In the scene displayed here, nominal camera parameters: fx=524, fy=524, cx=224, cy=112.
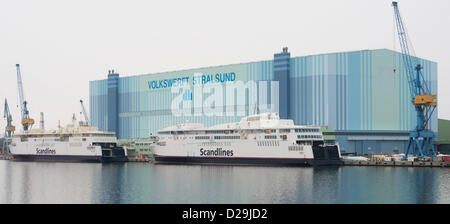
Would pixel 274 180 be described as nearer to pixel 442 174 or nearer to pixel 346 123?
pixel 442 174

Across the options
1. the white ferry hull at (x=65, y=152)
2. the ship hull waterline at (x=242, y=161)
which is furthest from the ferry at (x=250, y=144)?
the white ferry hull at (x=65, y=152)

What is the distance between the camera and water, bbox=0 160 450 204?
49.6 m

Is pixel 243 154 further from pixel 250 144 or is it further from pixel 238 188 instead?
pixel 238 188

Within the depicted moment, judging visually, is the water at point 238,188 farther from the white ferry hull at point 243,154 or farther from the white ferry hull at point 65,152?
the white ferry hull at point 65,152

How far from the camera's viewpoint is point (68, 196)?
54062mm

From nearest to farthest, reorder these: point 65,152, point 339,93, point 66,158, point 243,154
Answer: point 243,154
point 339,93
point 66,158
point 65,152

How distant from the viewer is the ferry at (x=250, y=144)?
85.9 metres

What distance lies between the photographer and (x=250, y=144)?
91375mm

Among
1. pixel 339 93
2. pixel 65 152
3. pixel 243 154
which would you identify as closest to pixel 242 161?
pixel 243 154

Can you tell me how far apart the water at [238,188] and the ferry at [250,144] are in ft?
33.6

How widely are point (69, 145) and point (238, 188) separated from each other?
73252 mm

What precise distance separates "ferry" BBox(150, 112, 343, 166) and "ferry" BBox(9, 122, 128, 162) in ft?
54.7

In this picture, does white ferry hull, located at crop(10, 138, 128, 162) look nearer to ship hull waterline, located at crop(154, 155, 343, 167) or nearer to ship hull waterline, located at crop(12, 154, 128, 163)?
ship hull waterline, located at crop(12, 154, 128, 163)

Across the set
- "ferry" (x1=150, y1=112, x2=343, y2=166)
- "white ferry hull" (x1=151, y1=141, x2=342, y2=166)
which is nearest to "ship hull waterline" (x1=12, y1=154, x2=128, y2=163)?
"white ferry hull" (x1=151, y1=141, x2=342, y2=166)
